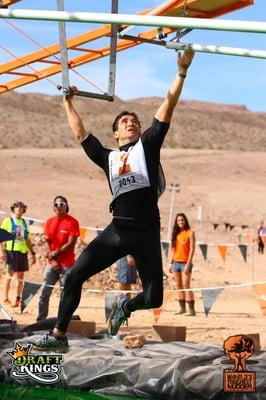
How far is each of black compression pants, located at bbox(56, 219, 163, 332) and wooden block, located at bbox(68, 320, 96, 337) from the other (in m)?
2.10

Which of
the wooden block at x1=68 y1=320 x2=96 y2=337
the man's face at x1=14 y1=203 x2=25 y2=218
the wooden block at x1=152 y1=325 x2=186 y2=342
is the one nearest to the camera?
the wooden block at x1=152 y1=325 x2=186 y2=342

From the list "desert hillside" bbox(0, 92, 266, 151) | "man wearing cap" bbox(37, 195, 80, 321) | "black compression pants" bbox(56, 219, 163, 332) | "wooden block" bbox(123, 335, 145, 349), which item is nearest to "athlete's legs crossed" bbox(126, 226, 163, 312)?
"black compression pants" bbox(56, 219, 163, 332)

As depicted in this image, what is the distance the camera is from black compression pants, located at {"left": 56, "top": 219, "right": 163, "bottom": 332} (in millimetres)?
7047

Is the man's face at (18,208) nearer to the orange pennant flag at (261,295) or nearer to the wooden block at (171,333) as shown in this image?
the orange pennant flag at (261,295)

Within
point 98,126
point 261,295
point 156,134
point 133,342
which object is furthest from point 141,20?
point 98,126

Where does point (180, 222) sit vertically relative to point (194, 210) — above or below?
below

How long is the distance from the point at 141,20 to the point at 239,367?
9.68 ft

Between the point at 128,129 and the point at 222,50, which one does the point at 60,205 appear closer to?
the point at 128,129

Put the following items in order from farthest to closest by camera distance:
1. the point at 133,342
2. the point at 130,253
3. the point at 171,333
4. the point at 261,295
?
the point at 261,295 → the point at 171,333 → the point at 133,342 → the point at 130,253

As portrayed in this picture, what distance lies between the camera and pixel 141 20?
546cm

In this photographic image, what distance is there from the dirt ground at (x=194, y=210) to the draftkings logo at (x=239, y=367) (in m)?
2.70

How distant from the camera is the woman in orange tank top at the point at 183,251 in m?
14.0

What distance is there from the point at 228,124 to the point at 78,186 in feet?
→ 163

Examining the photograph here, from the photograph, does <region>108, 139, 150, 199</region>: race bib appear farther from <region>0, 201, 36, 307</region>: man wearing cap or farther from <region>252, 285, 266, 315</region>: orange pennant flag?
<region>0, 201, 36, 307</region>: man wearing cap
